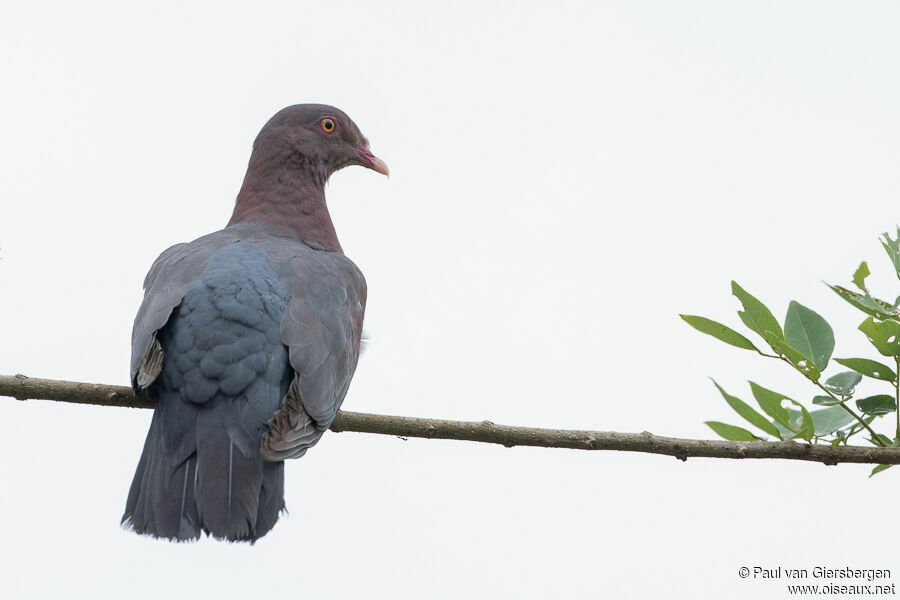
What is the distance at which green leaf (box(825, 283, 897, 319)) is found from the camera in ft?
8.95

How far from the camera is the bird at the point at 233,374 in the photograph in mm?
3441

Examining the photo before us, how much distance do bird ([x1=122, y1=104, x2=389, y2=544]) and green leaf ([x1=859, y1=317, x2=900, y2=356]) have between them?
5.73 feet

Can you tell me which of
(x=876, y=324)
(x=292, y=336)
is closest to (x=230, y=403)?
(x=292, y=336)

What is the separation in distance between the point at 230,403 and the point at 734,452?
1.67 metres

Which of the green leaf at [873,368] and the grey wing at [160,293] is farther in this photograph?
the grey wing at [160,293]

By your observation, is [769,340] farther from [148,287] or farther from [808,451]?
[148,287]

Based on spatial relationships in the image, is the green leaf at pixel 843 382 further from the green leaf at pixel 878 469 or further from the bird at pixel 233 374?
the bird at pixel 233 374

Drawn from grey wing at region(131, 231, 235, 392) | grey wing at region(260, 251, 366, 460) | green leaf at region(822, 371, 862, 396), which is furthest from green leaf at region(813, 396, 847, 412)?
grey wing at region(131, 231, 235, 392)

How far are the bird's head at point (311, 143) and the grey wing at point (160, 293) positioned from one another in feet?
3.00

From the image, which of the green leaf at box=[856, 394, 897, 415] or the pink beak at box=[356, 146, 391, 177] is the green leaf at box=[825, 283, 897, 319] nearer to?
the green leaf at box=[856, 394, 897, 415]

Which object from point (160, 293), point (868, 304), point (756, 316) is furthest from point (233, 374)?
point (868, 304)

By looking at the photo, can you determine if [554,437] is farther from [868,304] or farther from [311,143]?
[311,143]

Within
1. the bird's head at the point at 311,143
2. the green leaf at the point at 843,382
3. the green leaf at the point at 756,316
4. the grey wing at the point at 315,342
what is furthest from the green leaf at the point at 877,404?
the bird's head at the point at 311,143

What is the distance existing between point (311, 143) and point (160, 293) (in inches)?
70.4
